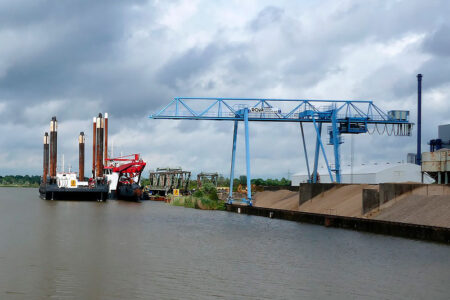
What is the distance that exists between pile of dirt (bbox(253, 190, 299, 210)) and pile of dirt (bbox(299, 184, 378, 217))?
3768 mm

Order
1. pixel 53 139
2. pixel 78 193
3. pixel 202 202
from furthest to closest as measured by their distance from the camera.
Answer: pixel 53 139 < pixel 78 193 < pixel 202 202

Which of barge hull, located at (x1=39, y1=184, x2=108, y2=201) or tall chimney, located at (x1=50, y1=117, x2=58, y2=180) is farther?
tall chimney, located at (x1=50, y1=117, x2=58, y2=180)

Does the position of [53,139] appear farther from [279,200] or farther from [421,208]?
[421,208]

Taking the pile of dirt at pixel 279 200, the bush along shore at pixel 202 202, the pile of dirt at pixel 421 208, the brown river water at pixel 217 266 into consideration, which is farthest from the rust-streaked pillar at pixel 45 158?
the pile of dirt at pixel 421 208

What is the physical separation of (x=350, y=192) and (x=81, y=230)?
21761mm

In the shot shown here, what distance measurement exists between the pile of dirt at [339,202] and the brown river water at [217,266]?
700cm

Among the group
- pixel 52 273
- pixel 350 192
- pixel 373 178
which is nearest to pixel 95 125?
pixel 373 178

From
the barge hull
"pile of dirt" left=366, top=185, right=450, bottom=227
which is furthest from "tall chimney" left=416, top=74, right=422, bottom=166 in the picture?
the barge hull

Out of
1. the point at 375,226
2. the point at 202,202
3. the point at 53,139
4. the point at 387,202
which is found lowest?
the point at 202,202

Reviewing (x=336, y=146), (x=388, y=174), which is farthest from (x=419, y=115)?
(x=336, y=146)

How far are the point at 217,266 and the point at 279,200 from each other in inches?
1517

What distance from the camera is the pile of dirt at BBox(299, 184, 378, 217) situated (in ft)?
129

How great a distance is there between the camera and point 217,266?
20.0m

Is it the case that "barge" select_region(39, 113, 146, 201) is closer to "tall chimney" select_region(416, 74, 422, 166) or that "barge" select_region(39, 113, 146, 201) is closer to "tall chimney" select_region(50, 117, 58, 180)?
"tall chimney" select_region(50, 117, 58, 180)
